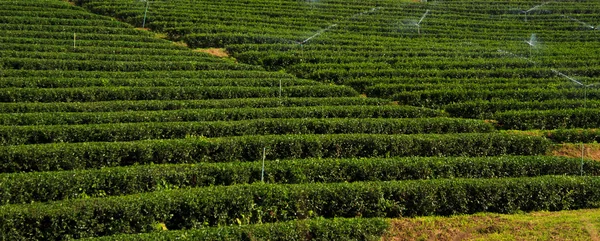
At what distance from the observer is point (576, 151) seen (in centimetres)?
2134

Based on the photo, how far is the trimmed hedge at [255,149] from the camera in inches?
620

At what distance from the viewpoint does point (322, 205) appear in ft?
49.5

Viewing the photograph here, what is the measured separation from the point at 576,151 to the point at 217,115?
Result: 44.1 ft

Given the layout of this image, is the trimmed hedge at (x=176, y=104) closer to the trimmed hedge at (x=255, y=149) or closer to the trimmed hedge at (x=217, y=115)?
the trimmed hedge at (x=217, y=115)

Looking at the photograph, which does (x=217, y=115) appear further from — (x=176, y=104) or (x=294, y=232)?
(x=294, y=232)

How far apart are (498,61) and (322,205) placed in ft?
61.0

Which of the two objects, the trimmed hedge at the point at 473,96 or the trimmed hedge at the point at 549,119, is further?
the trimmed hedge at the point at 473,96

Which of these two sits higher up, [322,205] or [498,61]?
[498,61]

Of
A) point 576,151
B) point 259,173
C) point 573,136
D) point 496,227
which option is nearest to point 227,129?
point 259,173

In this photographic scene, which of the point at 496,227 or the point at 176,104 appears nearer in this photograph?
the point at 496,227

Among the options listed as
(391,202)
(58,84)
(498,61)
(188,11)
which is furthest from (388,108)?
(188,11)

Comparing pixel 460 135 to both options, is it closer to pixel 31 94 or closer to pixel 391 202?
pixel 391 202

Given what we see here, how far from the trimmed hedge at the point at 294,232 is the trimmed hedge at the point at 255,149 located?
13.3ft

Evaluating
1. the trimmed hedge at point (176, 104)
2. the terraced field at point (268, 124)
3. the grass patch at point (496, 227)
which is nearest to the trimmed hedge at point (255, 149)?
the terraced field at point (268, 124)
